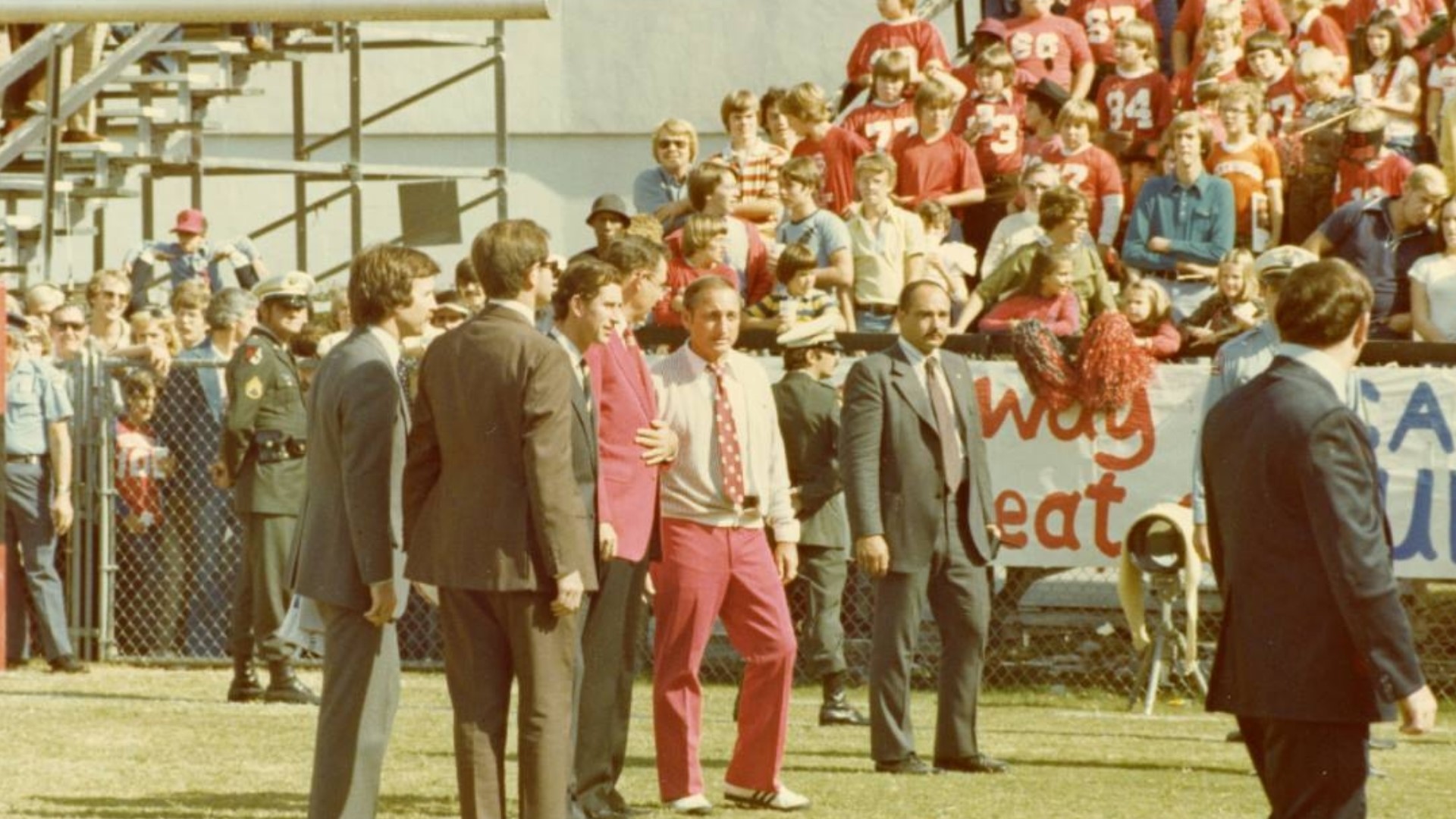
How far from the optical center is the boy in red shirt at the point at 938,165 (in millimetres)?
18000

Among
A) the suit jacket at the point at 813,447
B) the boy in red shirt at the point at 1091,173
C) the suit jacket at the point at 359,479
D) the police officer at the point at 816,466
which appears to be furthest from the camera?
the boy in red shirt at the point at 1091,173

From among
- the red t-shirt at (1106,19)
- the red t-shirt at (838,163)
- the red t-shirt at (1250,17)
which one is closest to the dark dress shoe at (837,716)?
the red t-shirt at (838,163)

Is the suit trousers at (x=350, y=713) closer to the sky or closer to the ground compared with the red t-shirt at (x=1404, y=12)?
closer to the ground

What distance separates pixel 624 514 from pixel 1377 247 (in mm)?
6922

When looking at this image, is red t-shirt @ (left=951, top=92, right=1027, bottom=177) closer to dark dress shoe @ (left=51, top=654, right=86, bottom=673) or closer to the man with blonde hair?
the man with blonde hair

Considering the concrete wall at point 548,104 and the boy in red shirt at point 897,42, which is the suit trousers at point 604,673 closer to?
the boy in red shirt at point 897,42

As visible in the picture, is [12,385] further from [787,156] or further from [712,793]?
[712,793]

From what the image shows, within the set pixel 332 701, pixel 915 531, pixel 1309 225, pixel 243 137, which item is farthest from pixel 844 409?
pixel 243 137

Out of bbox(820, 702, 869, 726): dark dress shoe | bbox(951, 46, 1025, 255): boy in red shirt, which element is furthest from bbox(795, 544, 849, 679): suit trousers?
bbox(951, 46, 1025, 255): boy in red shirt

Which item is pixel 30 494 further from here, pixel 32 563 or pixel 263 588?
pixel 263 588

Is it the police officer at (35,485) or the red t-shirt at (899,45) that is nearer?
the police officer at (35,485)

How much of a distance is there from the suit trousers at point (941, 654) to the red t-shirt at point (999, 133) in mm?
6726

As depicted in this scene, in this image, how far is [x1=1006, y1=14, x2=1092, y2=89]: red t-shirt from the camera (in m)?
19.8

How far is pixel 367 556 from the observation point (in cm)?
874
